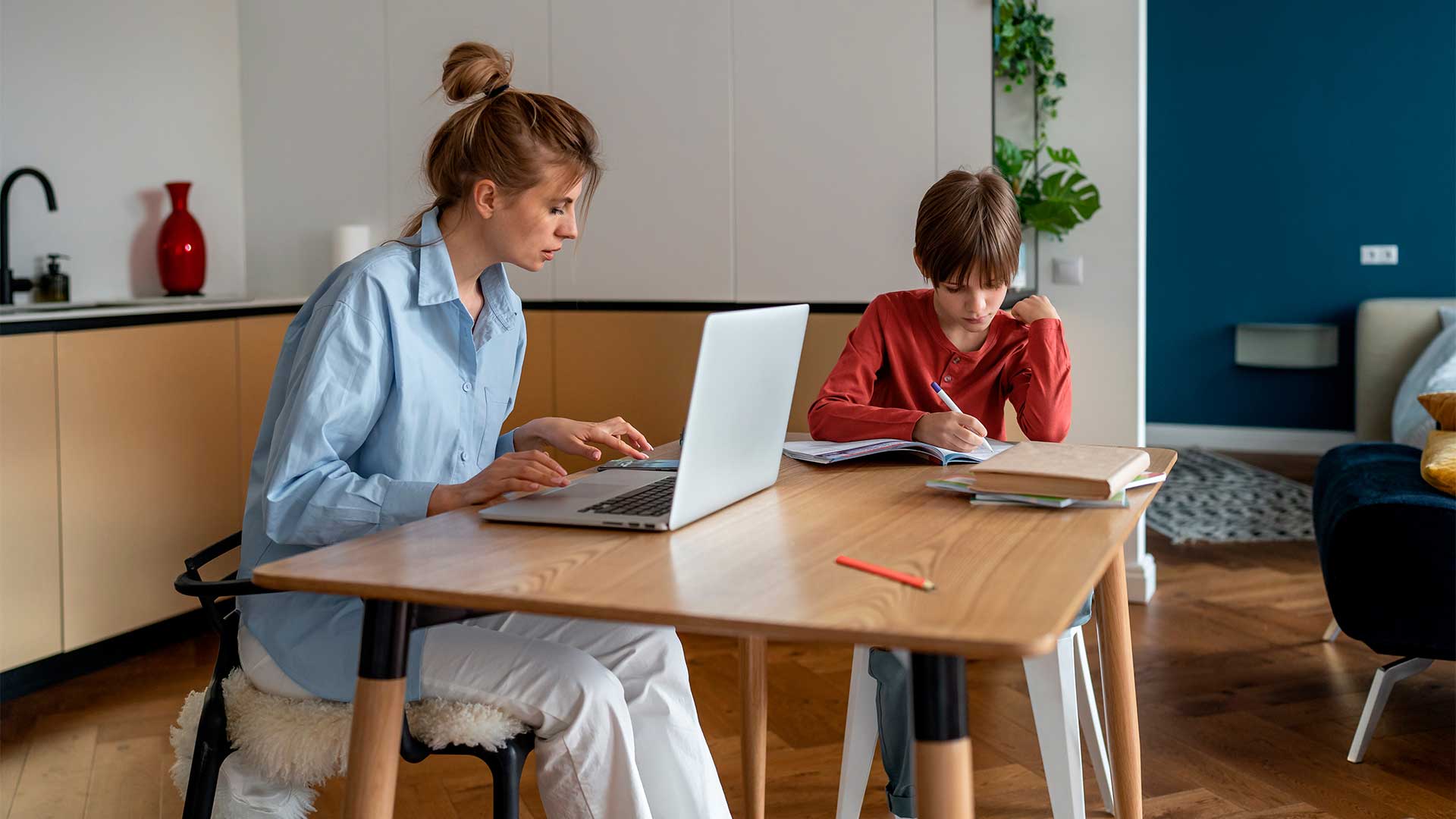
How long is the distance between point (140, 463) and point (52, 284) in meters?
0.69

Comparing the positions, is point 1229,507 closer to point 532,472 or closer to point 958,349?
point 958,349

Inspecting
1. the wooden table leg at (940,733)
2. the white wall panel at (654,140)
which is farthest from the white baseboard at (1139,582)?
the wooden table leg at (940,733)

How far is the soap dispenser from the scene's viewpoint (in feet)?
11.3

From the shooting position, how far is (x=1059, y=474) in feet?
4.62

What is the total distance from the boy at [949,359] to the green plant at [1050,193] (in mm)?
1361

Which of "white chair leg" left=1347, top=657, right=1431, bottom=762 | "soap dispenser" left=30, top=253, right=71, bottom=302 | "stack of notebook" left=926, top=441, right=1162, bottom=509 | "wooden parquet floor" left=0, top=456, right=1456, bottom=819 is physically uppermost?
"soap dispenser" left=30, top=253, right=71, bottom=302

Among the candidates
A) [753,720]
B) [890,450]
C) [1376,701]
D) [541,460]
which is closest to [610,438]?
[541,460]

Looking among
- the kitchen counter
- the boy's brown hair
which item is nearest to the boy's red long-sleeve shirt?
the boy's brown hair

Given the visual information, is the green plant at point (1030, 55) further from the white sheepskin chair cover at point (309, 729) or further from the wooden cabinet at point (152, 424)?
the white sheepskin chair cover at point (309, 729)

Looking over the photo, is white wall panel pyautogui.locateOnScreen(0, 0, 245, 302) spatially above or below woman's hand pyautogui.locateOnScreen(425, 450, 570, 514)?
above

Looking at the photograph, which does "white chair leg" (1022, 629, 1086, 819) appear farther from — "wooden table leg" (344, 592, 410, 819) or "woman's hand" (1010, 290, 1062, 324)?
"wooden table leg" (344, 592, 410, 819)

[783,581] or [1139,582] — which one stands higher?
[783,581]

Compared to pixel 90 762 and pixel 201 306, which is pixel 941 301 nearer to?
pixel 90 762

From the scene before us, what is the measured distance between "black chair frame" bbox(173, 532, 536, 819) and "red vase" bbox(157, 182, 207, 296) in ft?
8.25
